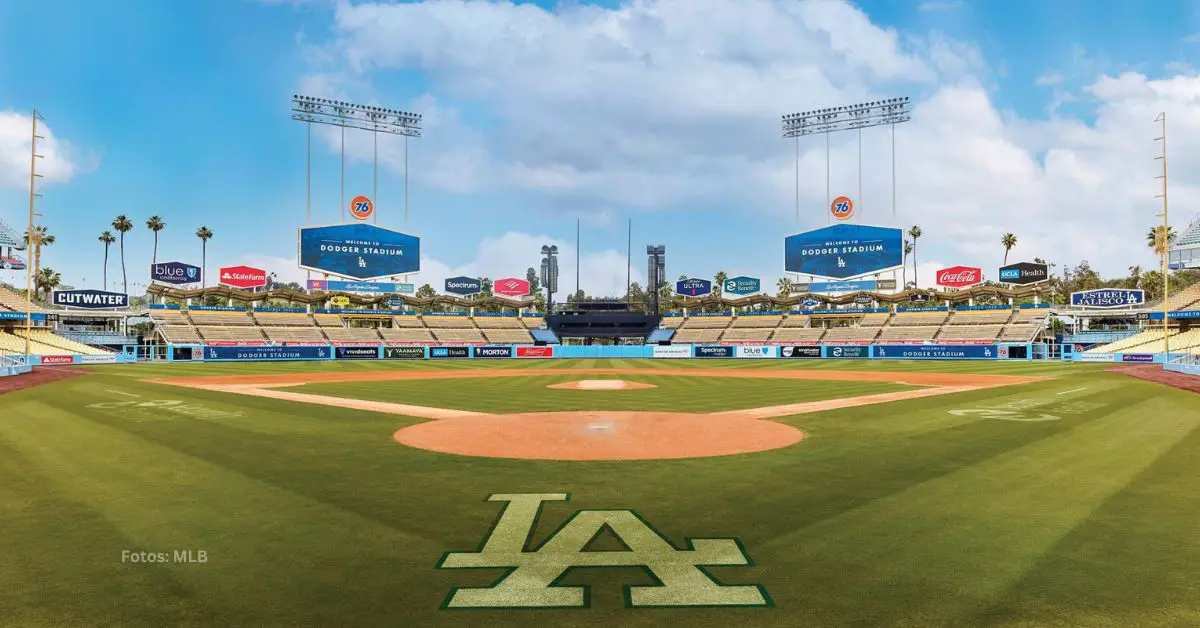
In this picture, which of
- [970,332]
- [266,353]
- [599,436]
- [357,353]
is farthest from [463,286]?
[599,436]

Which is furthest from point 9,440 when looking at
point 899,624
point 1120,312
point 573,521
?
A: point 1120,312

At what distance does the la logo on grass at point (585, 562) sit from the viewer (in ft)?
16.8

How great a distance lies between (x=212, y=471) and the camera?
10.1 metres

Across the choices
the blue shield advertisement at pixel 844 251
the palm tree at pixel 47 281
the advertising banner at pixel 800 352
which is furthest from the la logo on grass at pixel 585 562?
the palm tree at pixel 47 281

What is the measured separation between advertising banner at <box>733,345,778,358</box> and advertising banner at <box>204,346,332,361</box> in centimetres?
4264

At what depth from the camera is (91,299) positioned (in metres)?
65.8

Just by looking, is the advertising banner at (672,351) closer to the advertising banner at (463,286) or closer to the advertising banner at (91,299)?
the advertising banner at (463,286)

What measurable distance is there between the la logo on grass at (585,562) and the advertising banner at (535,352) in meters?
61.3

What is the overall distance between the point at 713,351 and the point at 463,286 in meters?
36.1

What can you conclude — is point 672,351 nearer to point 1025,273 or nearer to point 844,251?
point 844,251

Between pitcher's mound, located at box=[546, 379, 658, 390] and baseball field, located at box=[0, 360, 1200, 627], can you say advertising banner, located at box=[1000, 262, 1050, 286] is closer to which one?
pitcher's mound, located at box=[546, 379, 658, 390]

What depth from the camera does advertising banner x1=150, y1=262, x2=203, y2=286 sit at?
218 ft

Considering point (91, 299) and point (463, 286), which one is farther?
point (463, 286)

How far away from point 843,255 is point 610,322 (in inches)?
1190
